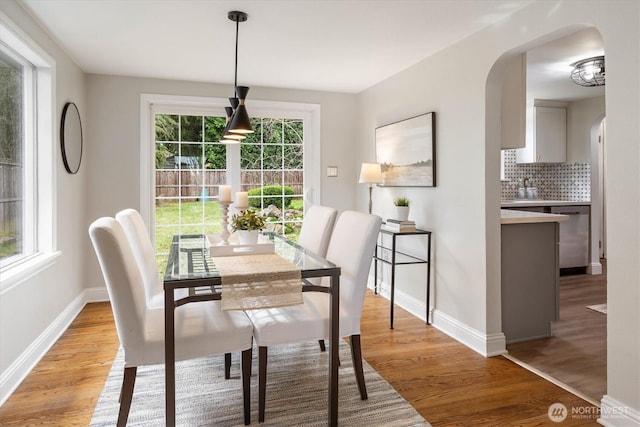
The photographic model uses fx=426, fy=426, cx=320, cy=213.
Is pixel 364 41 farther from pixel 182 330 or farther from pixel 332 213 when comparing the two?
pixel 182 330

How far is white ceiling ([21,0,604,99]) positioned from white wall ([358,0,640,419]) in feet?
0.66

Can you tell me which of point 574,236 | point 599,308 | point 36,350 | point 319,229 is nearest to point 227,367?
point 319,229

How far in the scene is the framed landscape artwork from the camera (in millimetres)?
3555

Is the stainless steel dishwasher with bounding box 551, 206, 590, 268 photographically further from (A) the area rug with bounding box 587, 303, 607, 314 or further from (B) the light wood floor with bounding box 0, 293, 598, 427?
(B) the light wood floor with bounding box 0, 293, 598, 427

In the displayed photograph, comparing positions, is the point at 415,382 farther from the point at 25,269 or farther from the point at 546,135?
the point at 546,135

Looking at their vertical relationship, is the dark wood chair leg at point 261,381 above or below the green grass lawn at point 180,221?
below

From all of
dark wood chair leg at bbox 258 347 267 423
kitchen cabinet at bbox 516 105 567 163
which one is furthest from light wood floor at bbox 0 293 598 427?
kitchen cabinet at bbox 516 105 567 163

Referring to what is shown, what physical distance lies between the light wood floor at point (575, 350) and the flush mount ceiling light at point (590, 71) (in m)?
2.14

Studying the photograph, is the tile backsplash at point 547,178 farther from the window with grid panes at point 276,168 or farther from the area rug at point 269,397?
the area rug at point 269,397

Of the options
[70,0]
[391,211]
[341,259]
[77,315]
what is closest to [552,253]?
[391,211]

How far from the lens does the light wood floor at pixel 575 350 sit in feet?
8.33

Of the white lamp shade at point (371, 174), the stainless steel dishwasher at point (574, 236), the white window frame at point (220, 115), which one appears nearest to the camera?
the white lamp shade at point (371, 174)

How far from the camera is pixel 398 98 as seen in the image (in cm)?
412

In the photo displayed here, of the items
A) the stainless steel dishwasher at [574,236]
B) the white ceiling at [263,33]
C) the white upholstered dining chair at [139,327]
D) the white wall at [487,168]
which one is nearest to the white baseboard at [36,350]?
the white upholstered dining chair at [139,327]
